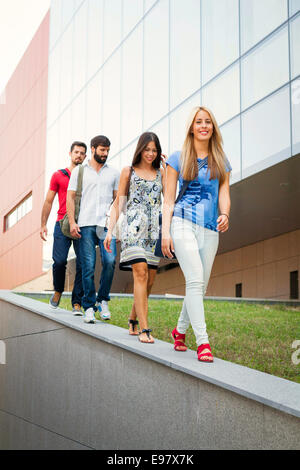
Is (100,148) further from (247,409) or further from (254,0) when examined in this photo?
(254,0)

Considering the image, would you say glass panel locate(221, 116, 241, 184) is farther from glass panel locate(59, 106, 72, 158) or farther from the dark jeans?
glass panel locate(59, 106, 72, 158)

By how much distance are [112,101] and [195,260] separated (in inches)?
700

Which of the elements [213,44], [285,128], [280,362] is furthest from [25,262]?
[280,362]

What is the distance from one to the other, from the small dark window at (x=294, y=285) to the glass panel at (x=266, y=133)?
7.13m

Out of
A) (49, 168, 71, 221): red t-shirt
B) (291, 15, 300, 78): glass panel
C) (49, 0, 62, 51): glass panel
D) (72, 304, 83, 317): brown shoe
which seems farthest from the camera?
(49, 0, 62, 51): glass panel

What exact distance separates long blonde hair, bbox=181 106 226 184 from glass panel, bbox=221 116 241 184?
893 cm

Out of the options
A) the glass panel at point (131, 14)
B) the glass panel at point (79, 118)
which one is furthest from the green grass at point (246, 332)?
the glass panel at point (79, 118)

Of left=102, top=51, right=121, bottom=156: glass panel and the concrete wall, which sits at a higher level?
left=102, top=51, right=121, bottom=156: glass panel

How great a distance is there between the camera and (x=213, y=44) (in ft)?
50.1

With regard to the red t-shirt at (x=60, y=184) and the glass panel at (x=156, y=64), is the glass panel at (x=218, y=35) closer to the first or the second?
the glass panel at (x=156, y=64)

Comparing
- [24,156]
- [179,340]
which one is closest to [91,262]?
[179,340]

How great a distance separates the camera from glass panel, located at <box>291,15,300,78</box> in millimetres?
12133

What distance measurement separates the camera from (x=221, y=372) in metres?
4.22

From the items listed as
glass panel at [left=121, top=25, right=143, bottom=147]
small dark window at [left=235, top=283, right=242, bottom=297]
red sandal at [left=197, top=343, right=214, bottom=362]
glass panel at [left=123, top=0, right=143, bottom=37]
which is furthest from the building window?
red sandal at [left=197, top=343, right=214, bottom=362]
